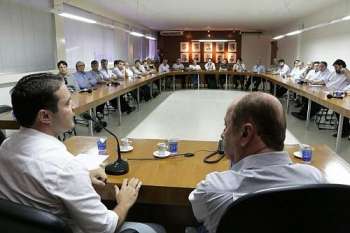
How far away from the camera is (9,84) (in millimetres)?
5145

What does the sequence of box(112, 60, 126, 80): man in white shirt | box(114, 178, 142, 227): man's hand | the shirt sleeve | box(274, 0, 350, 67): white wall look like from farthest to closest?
box(112, 60, 126, 80): man in white shirt → box(274, 0, 350, 67): white wall → box(114, 178, 142, 227): man's hand → the shirt sleeve

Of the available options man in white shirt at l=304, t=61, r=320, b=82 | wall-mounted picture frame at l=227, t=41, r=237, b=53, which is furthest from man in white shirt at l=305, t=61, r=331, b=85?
wall-mounted picture frame at l=227, t=41, r=237, b=53

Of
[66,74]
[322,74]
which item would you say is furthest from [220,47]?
[66,74]

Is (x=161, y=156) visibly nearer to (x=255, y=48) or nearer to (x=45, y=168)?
(x=45, y=168)

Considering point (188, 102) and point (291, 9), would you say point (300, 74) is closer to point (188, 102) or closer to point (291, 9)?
point (291, 9)

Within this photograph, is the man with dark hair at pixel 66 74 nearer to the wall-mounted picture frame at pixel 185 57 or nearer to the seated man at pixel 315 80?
the seated man at pixel 315 80

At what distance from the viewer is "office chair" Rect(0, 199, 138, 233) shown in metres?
0.89

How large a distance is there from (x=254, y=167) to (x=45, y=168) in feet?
2.23

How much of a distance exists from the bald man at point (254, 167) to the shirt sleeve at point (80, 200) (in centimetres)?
36

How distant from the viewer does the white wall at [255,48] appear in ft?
55.3

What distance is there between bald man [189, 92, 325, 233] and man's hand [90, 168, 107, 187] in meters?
0.66

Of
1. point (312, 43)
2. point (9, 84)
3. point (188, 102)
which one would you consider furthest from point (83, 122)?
point (312, 43)

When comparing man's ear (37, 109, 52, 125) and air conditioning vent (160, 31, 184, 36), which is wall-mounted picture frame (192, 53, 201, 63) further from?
man's ear (37, 109, 52, 125)

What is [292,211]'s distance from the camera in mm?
796
